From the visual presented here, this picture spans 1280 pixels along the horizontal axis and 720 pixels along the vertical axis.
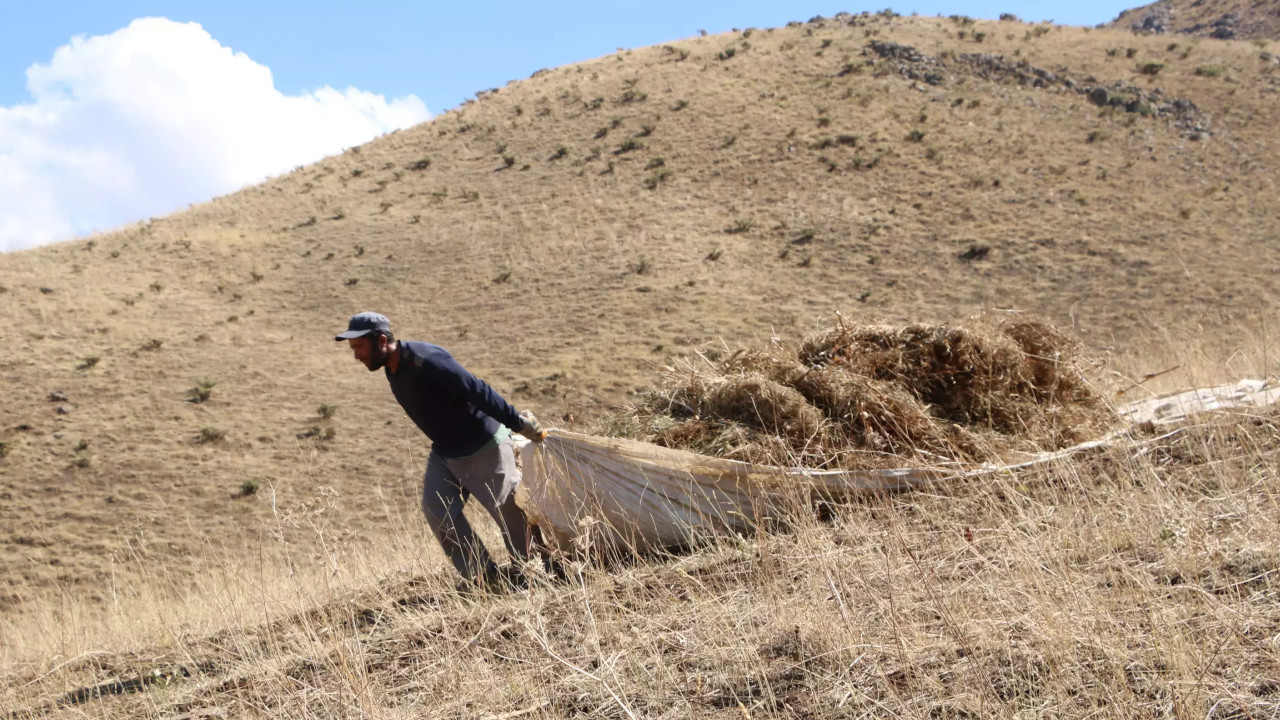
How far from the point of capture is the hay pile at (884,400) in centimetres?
418

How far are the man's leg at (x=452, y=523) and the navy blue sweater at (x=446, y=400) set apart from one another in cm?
15

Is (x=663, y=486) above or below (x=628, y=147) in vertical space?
below

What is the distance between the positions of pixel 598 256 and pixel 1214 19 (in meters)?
53.9

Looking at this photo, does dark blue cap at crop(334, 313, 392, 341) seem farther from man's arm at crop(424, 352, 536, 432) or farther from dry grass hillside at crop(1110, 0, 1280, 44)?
dry grass hillside at crop(1110, 0, 1280, 44)

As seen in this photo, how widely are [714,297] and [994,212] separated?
902 cm

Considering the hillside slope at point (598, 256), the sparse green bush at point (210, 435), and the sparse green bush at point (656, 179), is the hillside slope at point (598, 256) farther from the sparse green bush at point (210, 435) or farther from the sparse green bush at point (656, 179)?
the sparse green bush at point (656, 179)

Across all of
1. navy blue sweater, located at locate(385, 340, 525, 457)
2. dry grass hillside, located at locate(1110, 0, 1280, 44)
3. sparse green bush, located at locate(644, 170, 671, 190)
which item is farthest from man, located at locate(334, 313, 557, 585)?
dry grass hillside, located at locate(1110, 0, 1280, 44)

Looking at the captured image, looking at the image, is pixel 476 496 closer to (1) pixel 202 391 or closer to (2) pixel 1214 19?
(1) pixel 202 391

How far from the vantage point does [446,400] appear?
13.5 ft

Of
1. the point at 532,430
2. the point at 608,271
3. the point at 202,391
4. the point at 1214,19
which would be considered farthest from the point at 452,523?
the point at 1214,19

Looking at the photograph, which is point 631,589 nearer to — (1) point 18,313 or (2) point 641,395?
(2) point 641,395

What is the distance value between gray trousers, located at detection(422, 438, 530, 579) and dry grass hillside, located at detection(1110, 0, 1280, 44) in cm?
5385

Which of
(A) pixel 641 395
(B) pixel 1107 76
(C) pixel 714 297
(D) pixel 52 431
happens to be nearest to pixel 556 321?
(C) pixel 714 297

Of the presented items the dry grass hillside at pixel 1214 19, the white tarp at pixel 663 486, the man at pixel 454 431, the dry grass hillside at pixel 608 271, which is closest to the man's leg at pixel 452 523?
the man at pixel 454 431
